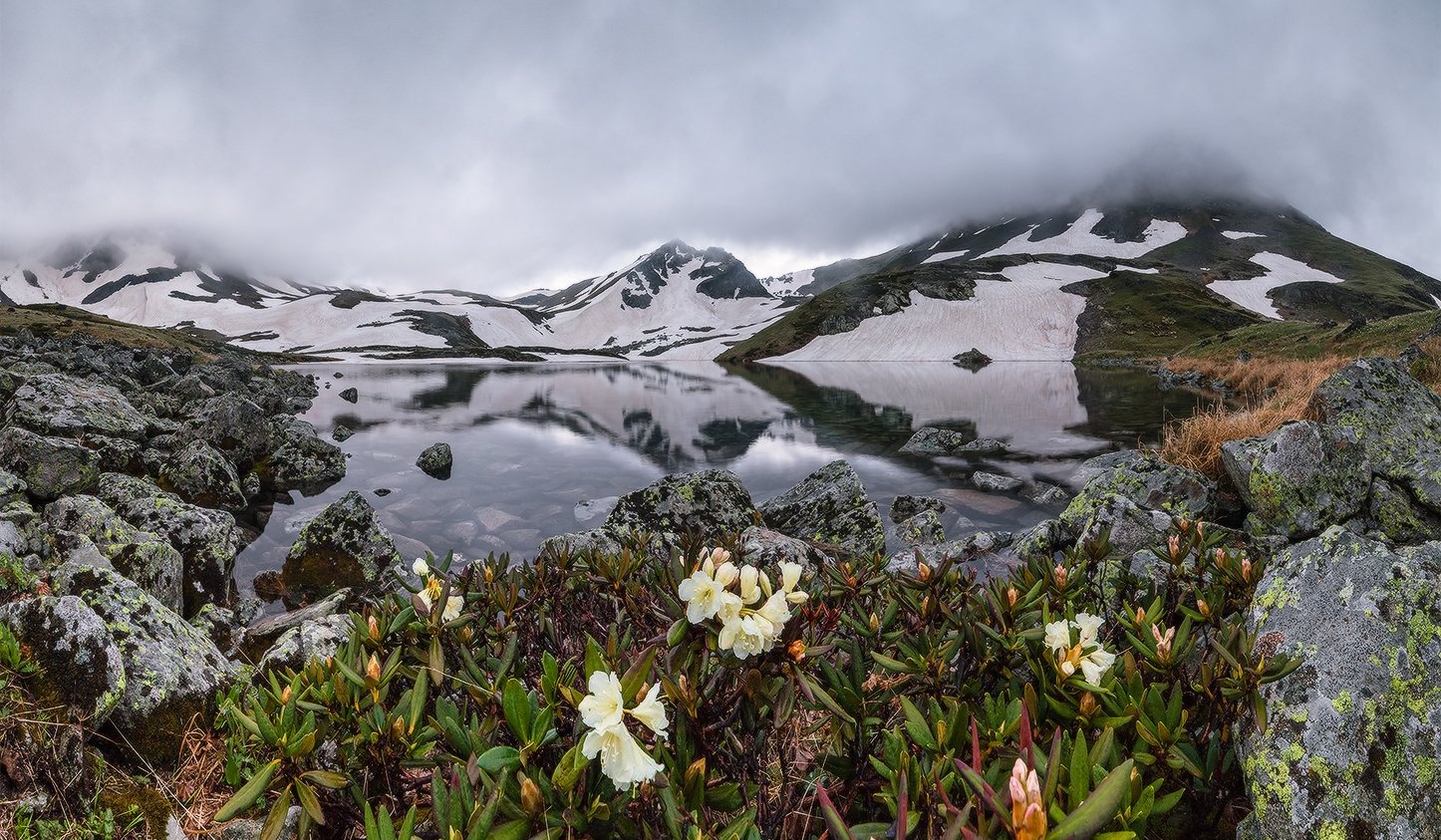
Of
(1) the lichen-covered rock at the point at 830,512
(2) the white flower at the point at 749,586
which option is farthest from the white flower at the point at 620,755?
A: (1) the lichen-covered rock at the point at 830,512

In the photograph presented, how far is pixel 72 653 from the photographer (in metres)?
3.28

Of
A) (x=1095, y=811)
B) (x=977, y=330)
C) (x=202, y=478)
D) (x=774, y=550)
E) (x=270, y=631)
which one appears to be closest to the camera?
(x=1095, y=811)

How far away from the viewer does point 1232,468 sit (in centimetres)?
806

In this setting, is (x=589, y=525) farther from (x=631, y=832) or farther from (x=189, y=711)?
(x=631, y=832)

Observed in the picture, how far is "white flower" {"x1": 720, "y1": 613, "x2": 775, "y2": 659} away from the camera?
2.17m

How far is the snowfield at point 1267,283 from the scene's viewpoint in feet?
398

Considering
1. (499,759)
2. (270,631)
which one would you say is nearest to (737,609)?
(499,759)

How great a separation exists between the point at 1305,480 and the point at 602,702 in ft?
29.0

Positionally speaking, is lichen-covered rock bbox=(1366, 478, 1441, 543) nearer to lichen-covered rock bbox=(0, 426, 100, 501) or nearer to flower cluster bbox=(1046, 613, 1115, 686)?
flower cluster bbox=(1046, 613, 1115, 686)

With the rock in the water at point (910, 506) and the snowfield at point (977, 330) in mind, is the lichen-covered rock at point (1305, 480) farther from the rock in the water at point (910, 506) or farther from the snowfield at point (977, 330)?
the snowfield at point (977, 330)

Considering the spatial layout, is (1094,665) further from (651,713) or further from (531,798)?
(531,798)

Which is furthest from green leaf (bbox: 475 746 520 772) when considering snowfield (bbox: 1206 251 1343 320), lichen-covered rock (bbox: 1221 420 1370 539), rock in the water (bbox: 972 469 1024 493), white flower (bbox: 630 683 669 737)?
snowfield (bbox: 1206 251 1343 320)

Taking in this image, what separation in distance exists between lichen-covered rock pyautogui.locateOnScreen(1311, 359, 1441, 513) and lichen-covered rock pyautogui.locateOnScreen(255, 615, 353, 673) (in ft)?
36.0

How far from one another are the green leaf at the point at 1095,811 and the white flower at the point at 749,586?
1090mm
